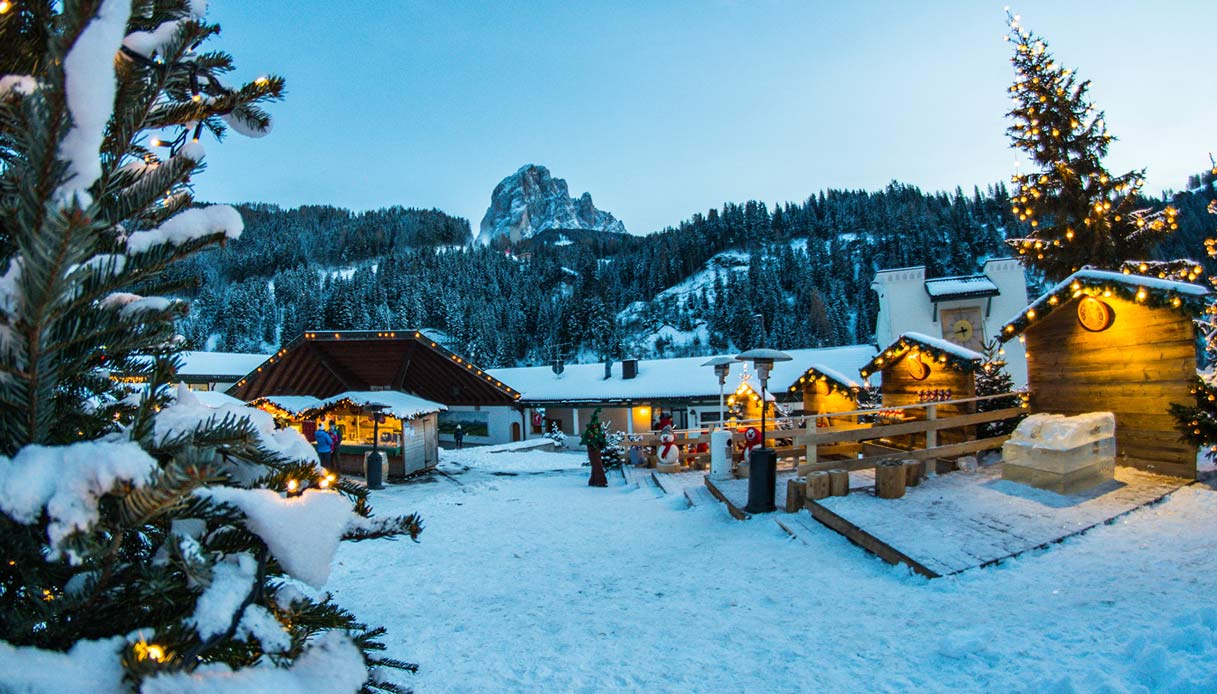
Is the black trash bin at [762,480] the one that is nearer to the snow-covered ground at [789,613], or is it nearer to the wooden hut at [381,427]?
the snow-covered ground at [789,613]

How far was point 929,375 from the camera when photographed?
13172 mm

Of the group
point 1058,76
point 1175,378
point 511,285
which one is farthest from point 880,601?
point 511,285

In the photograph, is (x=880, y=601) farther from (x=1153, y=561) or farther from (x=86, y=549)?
(x=86, y=549)

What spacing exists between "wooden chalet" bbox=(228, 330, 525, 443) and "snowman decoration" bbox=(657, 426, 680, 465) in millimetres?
5860

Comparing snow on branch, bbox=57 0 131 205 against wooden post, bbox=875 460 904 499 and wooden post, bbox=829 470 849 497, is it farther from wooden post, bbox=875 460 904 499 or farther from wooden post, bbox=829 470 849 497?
wooden post, bbox=875 460 904 499

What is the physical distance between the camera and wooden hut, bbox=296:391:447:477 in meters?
17.6

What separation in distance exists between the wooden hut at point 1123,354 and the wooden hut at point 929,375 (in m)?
1.11

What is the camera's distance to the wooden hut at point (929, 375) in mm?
12188

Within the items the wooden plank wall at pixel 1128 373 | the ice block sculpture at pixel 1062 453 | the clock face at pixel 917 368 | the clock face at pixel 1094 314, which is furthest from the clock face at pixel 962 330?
the ice block sculpture at pixel 1062 453

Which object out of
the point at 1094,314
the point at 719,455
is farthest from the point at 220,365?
the point at 1094,314

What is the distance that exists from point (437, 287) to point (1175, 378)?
81.7 meters

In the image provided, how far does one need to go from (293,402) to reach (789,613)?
56.4 feet

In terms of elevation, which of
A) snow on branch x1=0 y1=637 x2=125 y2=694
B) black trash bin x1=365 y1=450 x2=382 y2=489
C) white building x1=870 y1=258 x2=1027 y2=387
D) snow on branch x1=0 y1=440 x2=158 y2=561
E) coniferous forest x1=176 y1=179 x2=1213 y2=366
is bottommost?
black trash bin x1=365 y1=450 x2=382 y2=489

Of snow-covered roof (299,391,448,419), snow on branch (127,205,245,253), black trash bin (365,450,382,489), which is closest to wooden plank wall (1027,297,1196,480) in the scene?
snow on branch (127,205,245,253)
